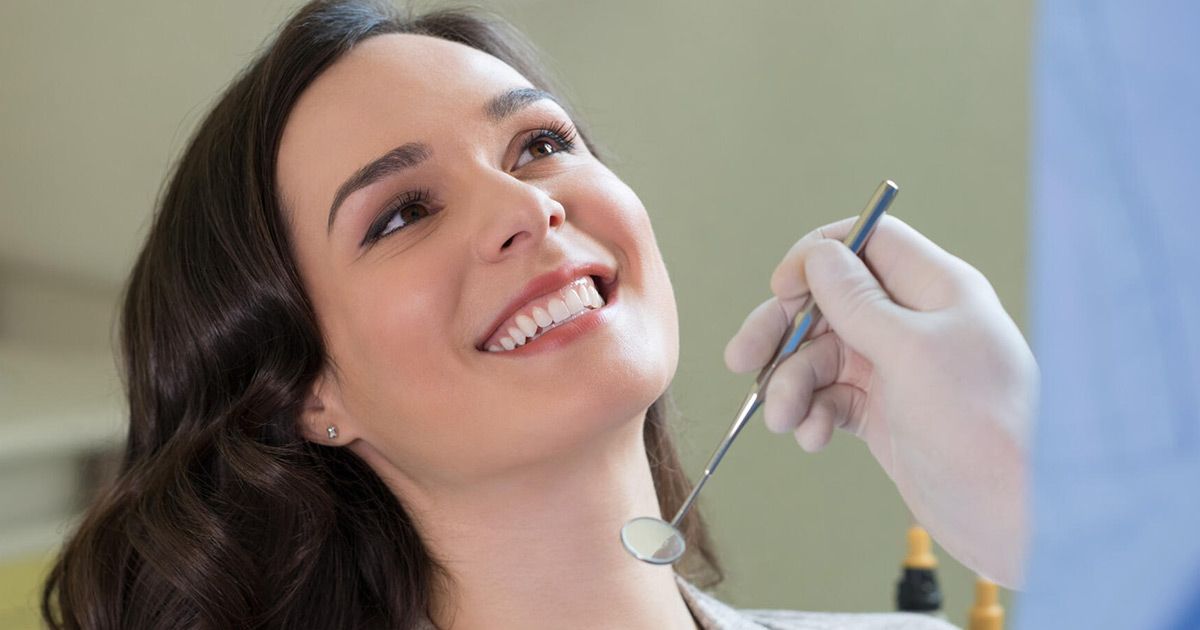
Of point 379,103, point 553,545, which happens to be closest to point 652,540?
point 553,545

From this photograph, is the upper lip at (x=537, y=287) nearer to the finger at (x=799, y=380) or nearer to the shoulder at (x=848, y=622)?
the finger at (x=799, y=380)

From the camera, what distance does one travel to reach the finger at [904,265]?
0.89 m

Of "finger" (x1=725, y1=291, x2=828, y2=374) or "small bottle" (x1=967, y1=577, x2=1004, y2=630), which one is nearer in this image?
"finger" (x1=725, y1=291, x2=828, y2=374)

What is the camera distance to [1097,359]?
1.02ft

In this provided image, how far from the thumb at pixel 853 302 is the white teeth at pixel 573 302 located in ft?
0.61

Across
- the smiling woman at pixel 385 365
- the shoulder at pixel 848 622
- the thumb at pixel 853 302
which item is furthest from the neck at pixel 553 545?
the shoulder at pixel 848 622

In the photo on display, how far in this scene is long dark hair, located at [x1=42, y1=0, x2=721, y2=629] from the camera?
1.19 metres

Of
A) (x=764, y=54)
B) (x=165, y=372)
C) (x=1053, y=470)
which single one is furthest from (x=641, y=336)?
(x=764, y=54)

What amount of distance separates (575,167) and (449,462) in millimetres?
293

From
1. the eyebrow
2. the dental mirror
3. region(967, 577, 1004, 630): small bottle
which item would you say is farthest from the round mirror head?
region(967, 577, 1004, 630): small bottle

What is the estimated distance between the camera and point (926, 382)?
0.80 m

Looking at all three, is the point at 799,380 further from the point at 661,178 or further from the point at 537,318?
the point at 661,178

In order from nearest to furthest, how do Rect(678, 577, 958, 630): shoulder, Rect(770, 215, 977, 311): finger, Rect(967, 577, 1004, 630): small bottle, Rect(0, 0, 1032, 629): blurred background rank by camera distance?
Rect(770, 215, 977, 311): finger → Rect(678, 577, 958, 630): shoulder → Rect(967, 577, 1004, 630): small bottle → Rect(0, 0, 1032, 629): blurred background

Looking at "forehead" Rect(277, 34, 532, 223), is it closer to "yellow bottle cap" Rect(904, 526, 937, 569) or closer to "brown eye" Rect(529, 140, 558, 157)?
"brown eye" Rect(529, 140, 558, 157)
